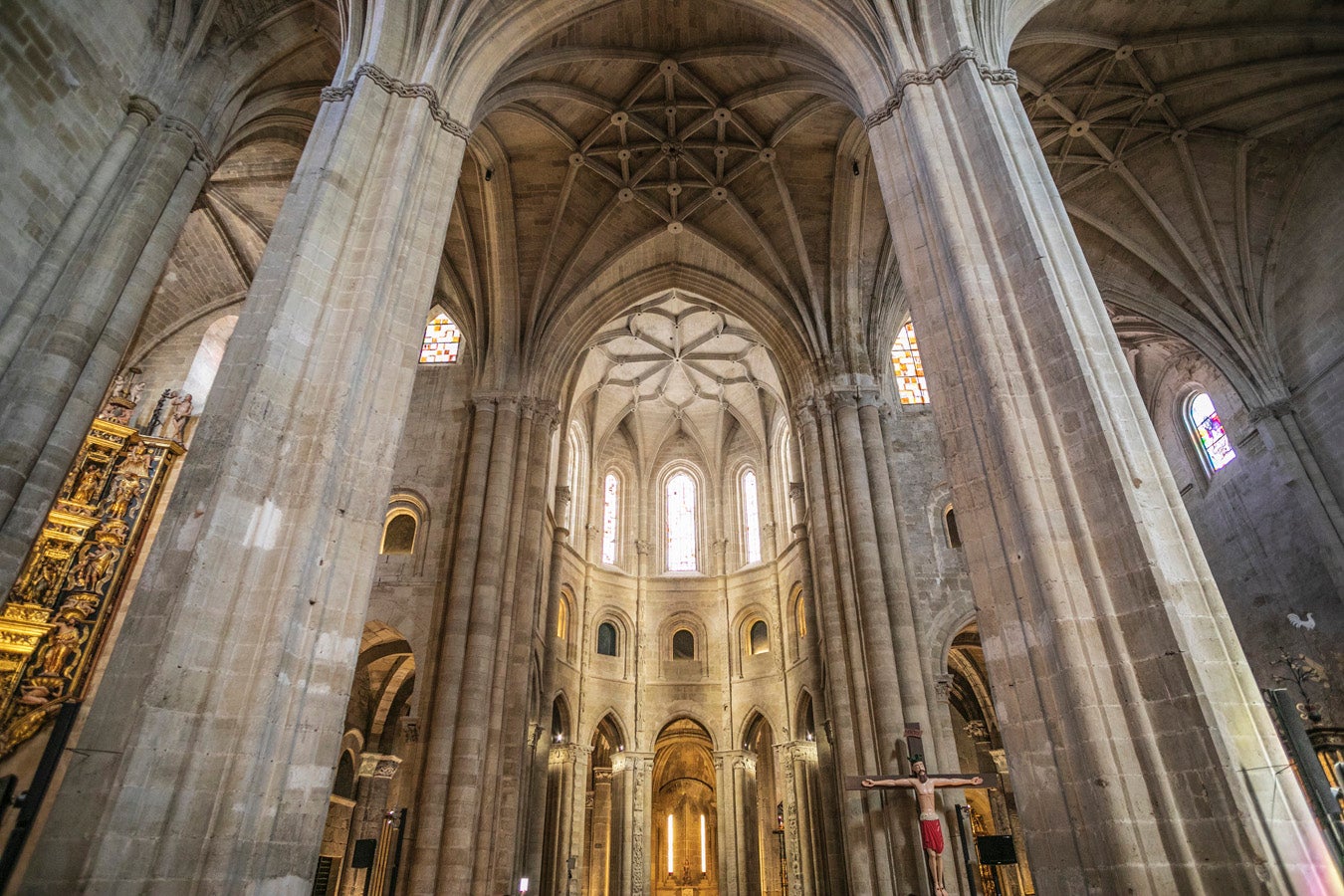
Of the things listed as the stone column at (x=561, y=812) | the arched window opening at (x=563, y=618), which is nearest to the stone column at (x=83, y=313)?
the arched window opening at (x=563, y=618)

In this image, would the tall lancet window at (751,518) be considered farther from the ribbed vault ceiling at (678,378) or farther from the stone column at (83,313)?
the stone column at (83,313)

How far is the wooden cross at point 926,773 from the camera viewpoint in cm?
1147

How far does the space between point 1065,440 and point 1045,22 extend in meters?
9.74

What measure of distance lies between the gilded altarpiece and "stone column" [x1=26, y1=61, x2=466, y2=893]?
6.77 meters

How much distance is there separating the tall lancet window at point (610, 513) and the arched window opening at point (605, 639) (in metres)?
2.26

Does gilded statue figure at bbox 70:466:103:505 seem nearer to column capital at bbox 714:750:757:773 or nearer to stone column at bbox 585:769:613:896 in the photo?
stone column at bbox 585:769:613:896

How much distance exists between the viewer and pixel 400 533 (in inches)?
718

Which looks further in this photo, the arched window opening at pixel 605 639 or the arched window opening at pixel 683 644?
the arched window opening at pixel 683 644

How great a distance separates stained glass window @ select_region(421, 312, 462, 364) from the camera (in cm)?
2038

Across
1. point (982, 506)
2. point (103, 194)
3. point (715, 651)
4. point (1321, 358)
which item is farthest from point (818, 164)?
point (715, 651)

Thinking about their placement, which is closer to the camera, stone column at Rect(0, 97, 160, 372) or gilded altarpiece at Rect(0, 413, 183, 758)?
stone column at Rect(0, 97, 160, 372)

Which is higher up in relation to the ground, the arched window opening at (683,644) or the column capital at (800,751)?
the arched window opening at (683,644)

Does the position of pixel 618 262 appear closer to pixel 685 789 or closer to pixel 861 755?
pixel 861 755

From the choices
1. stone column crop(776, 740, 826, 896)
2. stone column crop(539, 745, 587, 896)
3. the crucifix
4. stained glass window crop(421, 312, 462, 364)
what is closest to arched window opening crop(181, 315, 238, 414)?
stained glass window crop(421, 312, 462, 364)
